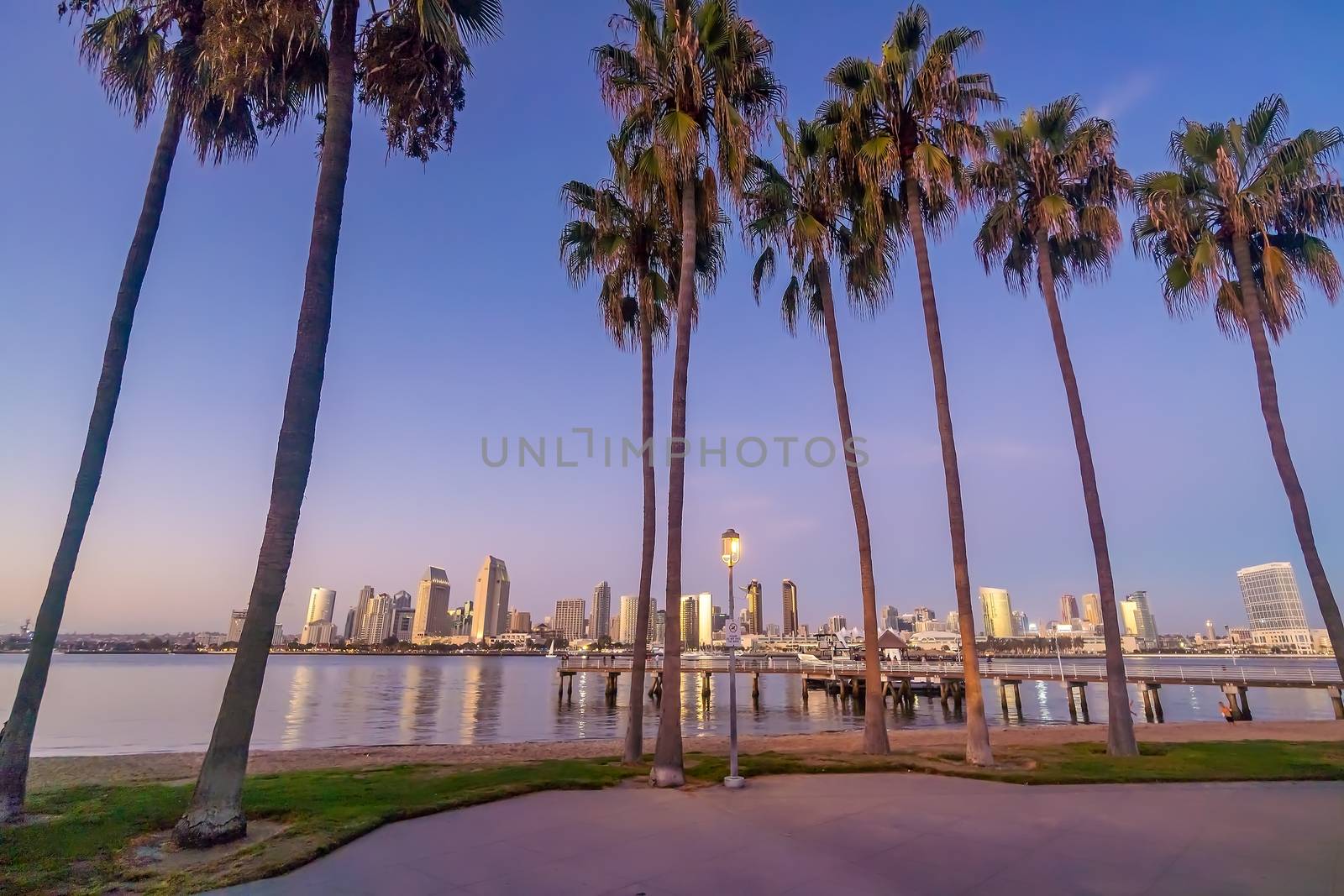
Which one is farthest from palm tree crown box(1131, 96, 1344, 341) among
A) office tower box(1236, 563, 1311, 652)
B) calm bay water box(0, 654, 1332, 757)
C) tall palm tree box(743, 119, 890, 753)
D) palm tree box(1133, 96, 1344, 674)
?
office tower box(1236, 563, 1311, 652)

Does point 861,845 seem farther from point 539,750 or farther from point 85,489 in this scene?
point 539,750

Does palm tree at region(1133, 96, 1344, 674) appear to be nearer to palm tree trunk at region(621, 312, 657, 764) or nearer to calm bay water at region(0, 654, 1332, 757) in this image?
palm tree trunk at region(621, 312, 657, 764)

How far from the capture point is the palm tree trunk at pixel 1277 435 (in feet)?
50.6

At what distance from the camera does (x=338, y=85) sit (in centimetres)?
988

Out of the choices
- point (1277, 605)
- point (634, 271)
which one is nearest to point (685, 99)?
point (634, 271)

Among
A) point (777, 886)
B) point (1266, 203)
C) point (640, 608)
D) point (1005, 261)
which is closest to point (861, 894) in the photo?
point (777, 886)

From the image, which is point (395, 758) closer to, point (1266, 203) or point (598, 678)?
point (1266, 203)

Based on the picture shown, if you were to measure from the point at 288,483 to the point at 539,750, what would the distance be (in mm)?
17620

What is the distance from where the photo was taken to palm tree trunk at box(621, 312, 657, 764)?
14.0m

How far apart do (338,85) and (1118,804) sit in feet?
50.1

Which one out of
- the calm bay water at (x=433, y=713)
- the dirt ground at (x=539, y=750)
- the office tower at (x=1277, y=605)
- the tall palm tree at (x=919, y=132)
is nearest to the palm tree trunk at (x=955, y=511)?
the tall palm tree at (x=919, y=132)

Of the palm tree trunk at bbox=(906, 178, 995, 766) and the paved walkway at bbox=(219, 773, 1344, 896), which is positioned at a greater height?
the palm tree trunk at bbox=(906, 178, 995, 766)

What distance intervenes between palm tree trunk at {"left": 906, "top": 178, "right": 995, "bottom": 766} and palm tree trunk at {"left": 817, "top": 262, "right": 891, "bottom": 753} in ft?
6.24

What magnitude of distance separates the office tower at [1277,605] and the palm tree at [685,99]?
184m
